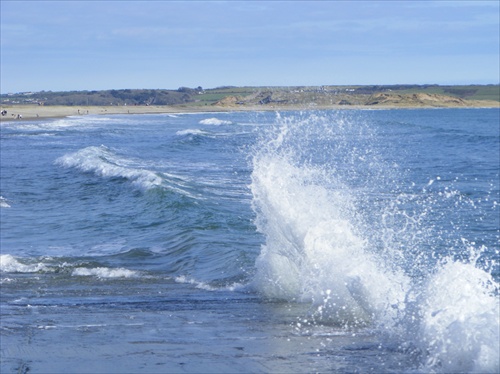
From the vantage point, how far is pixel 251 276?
1113cm

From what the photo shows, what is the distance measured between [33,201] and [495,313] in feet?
48.9

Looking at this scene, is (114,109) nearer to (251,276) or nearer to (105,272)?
(105,272)

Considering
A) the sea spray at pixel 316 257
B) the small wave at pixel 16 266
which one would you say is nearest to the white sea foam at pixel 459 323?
the sea spray at pixel 316 257

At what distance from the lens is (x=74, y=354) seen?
7.55 meters

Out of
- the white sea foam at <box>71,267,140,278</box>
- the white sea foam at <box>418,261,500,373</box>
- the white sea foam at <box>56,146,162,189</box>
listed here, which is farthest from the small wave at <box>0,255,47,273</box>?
the white sea foam at <box>56,146,162,189</box>

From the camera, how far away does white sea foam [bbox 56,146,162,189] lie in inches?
854

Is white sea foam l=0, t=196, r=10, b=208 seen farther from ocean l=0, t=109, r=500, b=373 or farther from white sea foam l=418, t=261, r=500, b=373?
white sea foam l=418, t=261, r=500, b=373

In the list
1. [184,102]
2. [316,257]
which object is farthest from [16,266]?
[184,102]

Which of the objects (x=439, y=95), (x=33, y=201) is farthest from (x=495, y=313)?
(x=439, y=95)

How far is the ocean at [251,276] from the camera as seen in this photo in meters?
7.31

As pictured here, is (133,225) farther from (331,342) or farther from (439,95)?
A: (439,95)

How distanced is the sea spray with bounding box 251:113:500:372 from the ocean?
2cm

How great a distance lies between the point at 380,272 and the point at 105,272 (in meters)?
4.17

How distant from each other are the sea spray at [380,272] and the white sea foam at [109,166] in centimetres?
639
